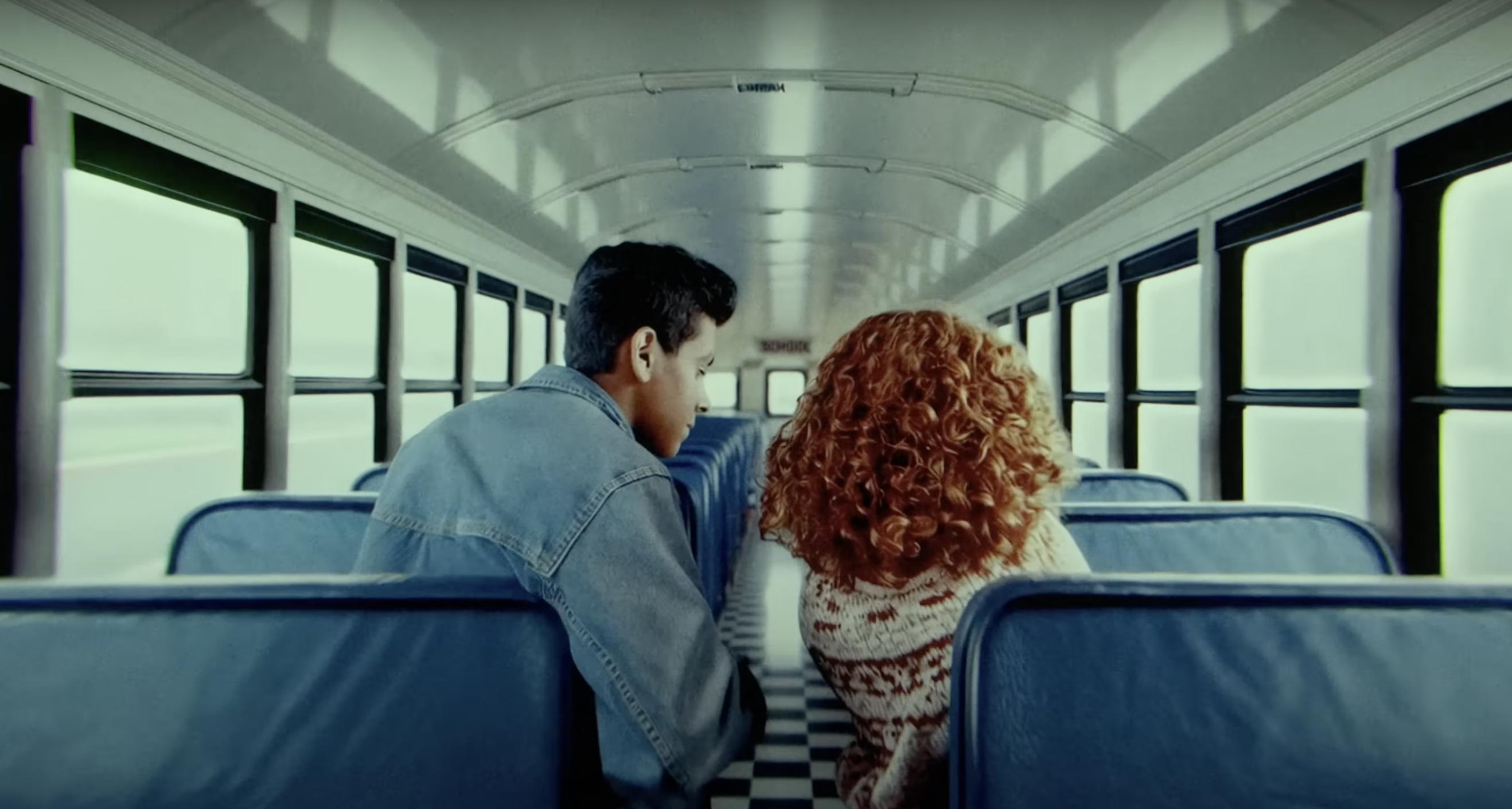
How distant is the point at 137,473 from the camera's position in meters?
2.59

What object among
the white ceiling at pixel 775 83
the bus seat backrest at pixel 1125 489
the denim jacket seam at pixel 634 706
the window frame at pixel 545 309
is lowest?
the denim jacket seam at pixel 634 706

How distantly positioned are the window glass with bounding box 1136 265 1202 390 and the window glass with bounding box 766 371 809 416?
38.6ft

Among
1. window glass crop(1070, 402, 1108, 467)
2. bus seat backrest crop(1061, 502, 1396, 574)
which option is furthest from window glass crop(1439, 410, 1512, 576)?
window glass crop(1070, 402, 1108, 467)

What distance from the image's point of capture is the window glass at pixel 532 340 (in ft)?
21.3

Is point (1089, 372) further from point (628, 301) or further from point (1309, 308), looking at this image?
point (628, 301)

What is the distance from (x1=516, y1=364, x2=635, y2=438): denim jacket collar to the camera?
132 cm

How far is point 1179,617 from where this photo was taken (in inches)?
40.6

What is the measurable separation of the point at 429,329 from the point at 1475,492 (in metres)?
4.58

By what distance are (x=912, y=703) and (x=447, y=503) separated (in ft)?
2.36

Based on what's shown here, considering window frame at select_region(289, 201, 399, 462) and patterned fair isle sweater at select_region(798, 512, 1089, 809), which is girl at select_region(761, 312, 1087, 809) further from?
window frame at select_region(289, 201, 399, 462)

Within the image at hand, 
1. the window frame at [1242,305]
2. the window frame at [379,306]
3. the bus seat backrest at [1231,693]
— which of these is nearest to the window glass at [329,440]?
the window frame at [379,306]

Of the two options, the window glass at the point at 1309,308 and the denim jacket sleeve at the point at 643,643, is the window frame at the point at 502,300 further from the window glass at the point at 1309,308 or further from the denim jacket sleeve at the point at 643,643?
the denim jacket sleeve at the point at 643,643

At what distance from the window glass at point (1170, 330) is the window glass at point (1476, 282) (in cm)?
121

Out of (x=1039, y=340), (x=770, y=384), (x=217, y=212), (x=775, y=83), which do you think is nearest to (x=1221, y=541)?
(x=775, y=83)
